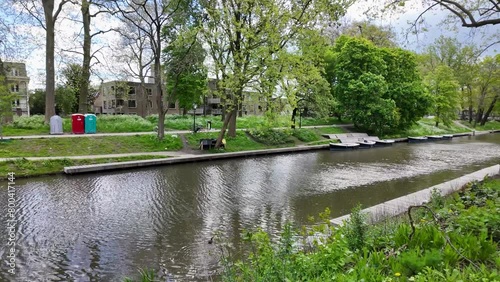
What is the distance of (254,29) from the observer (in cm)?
1636

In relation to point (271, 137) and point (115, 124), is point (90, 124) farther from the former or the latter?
point (271, 137)

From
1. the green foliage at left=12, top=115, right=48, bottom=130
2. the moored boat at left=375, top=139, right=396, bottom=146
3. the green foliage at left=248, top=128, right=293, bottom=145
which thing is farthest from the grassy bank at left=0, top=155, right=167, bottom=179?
the moored boat at left=375, top=139, right=396, bottom=146

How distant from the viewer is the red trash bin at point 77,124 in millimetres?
18436

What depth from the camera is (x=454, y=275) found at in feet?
8.50

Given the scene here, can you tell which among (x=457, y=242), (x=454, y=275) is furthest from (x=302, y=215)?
(x=454, y=275)

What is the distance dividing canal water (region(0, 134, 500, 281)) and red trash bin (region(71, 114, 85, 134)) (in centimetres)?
747

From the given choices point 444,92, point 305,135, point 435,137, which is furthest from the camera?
point 444,92

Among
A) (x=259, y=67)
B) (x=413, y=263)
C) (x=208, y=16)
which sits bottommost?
(x=413, y=263)

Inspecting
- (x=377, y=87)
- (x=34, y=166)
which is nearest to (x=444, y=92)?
(x=377, y=87)

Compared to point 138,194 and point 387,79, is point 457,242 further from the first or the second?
point 387,79

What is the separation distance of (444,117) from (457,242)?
4374cm

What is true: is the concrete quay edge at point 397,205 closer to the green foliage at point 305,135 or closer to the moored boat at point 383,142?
the green foliage at point 305,135

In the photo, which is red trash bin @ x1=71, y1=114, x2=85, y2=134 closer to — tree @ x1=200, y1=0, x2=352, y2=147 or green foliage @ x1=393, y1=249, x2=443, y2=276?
tree @ x1=200, y1=0, x2=352, y2=147

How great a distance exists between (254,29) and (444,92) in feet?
112
